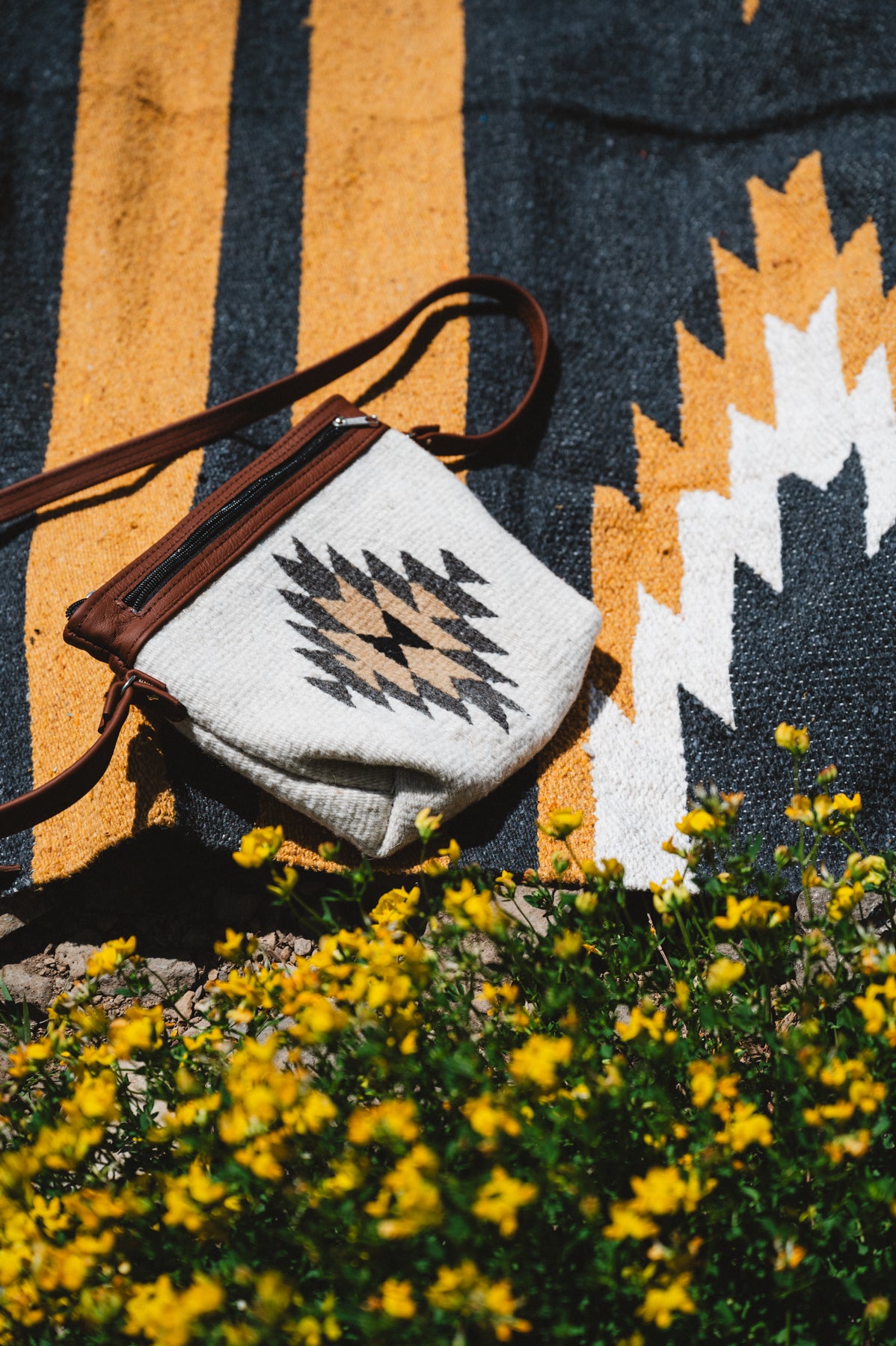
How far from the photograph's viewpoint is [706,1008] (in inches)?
35.8

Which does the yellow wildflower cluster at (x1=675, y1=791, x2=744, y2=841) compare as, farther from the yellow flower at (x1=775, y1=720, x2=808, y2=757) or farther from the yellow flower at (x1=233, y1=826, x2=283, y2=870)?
the yellow flower at (x1=233, y1=826, x2=283, y2=870)

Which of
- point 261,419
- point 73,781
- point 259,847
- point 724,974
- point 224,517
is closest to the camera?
point 724,974

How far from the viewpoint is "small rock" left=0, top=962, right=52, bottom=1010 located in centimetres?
144

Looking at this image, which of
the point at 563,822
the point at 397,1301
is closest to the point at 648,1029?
the point at 563,822

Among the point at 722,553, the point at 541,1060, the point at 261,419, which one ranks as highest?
the point at 261,419

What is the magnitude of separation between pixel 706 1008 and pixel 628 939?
0.42 feet

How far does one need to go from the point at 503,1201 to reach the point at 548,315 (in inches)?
63.9

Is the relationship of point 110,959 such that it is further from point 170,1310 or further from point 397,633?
point 397,633

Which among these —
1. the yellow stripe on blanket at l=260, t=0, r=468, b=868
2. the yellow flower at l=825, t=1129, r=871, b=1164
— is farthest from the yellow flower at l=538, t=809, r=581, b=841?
the yellow stripe on blanket at l=260, t=0, r=468, b=868

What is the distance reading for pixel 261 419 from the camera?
5.77 ft

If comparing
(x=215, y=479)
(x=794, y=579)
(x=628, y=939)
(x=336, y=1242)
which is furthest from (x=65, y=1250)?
(x=794, y=579)

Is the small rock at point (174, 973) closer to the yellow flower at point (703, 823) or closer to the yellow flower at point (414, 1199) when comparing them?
the yellow flower at point (414, 1199)

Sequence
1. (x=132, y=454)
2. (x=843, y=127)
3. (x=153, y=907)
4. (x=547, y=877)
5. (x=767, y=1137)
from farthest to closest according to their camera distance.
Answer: (x=843, y=127) → (x=132, y=454) → (x=153, y=907) → (x=547, y=877) → (x=767, y=1137)

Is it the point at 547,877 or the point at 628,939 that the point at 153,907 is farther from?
the point at 628,939
